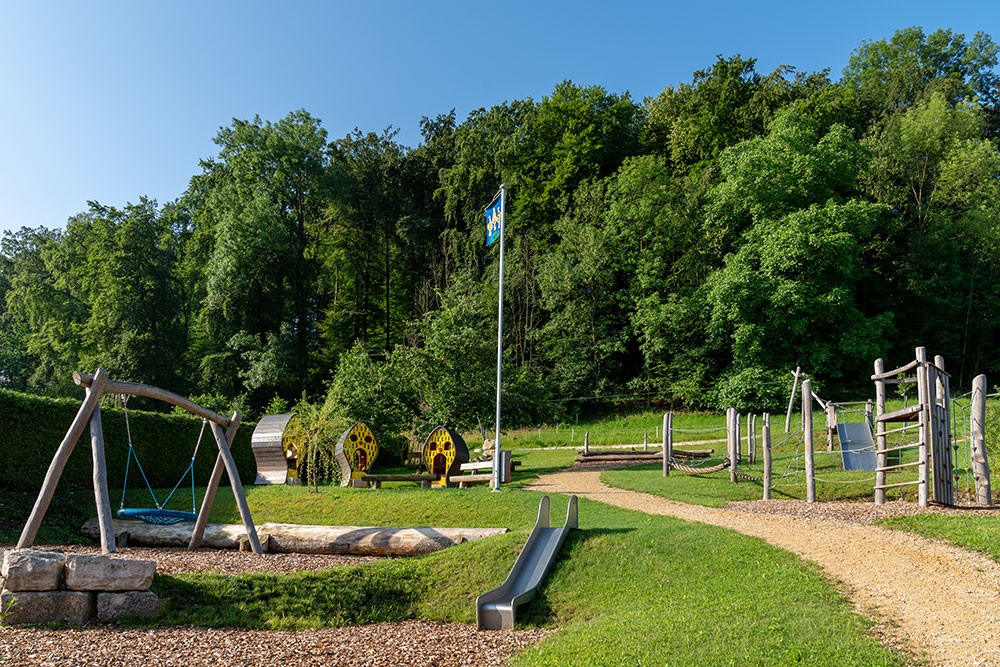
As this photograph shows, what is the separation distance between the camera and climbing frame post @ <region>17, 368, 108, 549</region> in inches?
360

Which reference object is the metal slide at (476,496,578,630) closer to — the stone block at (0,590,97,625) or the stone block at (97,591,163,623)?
the stone block at (97,591,163,623)

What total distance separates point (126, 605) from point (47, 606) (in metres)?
0.71

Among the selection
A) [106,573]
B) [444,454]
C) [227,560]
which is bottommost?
[227,560]

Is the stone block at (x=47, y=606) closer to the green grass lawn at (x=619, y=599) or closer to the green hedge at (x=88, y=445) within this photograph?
the green grass lawn at (x=619, y=599)

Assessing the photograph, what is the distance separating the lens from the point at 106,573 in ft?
23.3

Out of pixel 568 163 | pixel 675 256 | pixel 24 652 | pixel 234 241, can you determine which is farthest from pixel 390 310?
pixel 24 652

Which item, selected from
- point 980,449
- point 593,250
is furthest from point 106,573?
point 593,250

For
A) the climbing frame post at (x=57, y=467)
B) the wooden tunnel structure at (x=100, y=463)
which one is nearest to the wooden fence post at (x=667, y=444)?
the wooden tunnel structure at (x=100, y=463)

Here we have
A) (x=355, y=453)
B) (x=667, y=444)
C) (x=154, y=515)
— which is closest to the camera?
(x=154, y=515)

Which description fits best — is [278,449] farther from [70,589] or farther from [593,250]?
[593,250]

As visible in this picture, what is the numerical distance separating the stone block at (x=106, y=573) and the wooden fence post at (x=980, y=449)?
13.1m

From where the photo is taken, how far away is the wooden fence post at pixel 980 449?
1213 cm

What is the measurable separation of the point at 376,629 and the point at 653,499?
9.19 metres

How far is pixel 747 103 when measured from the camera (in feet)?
144
